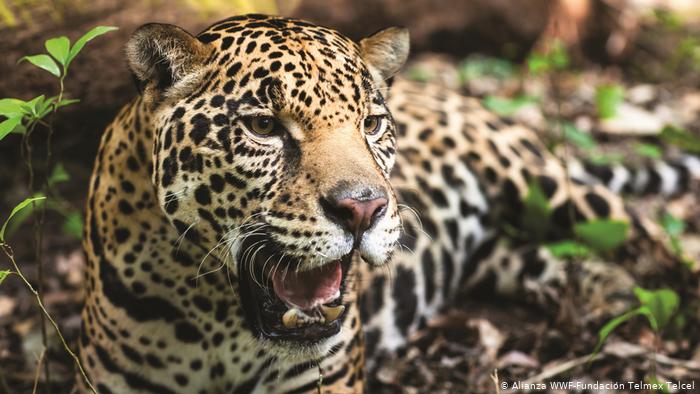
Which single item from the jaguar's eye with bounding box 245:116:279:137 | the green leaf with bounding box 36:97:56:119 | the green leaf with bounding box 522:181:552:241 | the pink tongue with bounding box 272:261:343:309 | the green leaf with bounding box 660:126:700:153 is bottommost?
the green leaf with bounding box 522:181:552:241

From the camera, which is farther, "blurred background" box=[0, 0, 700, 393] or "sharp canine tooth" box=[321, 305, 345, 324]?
"blurred background" box=[0, 0, 700, 393]

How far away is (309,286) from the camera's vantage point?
3.73 m

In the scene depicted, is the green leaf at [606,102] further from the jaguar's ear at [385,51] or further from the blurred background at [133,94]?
the jaguar's ear at [385,51]

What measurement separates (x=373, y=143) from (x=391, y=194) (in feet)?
1.66

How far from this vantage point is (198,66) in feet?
12.3

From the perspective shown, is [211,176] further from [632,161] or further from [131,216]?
[632,161]

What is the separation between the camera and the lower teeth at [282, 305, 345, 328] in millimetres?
3664

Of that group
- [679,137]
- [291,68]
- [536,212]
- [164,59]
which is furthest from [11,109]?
[679,137]

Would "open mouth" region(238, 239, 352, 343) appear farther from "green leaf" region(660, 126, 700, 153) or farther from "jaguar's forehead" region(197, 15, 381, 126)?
"green leaf" region(660, 126, 700, 153)

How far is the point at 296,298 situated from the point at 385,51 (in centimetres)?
149

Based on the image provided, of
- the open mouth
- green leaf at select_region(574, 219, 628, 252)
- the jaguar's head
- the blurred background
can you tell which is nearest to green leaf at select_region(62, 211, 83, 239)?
the blurred background

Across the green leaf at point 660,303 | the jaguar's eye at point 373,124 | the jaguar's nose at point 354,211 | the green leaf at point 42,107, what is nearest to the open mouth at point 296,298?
the jaguar's nose at point 354,211

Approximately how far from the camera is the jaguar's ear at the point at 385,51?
4289 millimetres

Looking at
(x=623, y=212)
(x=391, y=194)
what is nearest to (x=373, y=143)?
(x=391, y=194)
